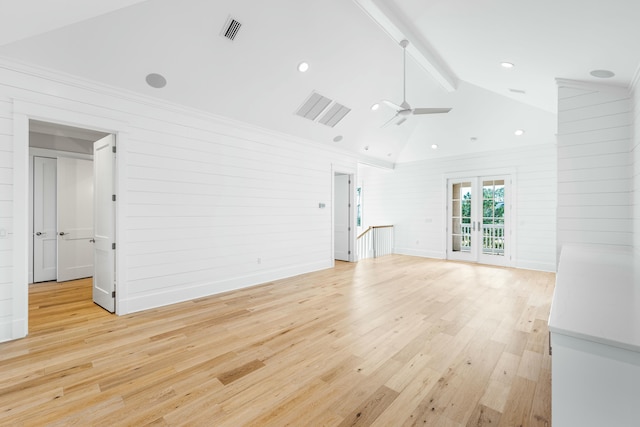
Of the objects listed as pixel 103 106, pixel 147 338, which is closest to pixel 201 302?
pixel 147 338

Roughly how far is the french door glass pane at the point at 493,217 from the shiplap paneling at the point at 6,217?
8529 millimetres

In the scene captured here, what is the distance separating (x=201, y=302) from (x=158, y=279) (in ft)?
2.18

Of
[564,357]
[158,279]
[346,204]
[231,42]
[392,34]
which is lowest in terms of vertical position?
[158,279]

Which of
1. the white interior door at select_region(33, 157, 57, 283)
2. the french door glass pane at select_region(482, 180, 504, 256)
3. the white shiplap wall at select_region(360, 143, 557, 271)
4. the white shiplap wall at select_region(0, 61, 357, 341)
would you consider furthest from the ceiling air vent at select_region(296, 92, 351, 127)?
the white interior door at select_region(33, 157, 57, 283)

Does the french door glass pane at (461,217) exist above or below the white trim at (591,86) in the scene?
below

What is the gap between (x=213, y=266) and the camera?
4609mm

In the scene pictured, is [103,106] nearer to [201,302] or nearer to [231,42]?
[231,42]

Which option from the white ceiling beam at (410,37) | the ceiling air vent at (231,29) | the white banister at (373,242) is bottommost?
the white banister at (373,242)

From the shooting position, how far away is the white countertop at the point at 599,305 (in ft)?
3.03

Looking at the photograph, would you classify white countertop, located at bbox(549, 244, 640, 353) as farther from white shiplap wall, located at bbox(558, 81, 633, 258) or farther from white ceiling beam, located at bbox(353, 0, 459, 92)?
white ceiling beam, located at bbox(353, 0, 459, 92)

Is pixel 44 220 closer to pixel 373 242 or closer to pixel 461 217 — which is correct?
pixel 373 242

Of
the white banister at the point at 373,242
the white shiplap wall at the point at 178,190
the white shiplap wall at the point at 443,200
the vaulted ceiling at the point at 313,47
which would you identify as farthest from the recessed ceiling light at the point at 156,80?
the white shiplap wall at the point at 443,200

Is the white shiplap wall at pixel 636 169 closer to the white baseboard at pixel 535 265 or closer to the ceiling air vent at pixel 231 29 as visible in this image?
the white baseboard at pixel 535 265

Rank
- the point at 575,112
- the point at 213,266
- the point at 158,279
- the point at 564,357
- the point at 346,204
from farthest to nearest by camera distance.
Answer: the point at 346,204 → the point at 213,266 → the point at 158,279 → the point at 575,112 → the point at 564,357
